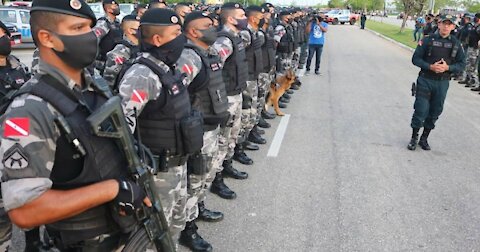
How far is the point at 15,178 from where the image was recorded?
57.2 inches

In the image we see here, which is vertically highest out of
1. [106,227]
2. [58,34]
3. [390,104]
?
[58,34]

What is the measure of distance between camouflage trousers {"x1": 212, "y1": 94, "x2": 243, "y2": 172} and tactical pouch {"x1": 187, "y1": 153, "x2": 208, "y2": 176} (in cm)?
49

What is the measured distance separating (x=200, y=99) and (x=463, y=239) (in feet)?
8.63

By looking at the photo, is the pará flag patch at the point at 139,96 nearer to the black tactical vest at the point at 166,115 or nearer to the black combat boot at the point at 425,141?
the black tactical vest at the point at 166,115

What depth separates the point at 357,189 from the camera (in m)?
4.38

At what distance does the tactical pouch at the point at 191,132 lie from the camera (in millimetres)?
2540

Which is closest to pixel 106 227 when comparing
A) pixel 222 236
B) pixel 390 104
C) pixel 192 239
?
pixel 192 239

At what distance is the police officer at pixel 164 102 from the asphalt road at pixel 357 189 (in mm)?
1035

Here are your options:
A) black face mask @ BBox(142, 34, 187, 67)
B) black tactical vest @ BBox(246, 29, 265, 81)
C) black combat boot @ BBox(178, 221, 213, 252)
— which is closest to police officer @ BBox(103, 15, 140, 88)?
black tactical vest @ BBox(246, 29, 265, 81)

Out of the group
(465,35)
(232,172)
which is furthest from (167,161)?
(465,35)

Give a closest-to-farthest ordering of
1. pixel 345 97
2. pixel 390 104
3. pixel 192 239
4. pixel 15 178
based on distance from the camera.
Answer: pixel 15 178 < pixel 192 239 < pixel 390 104 < pixel 345 97

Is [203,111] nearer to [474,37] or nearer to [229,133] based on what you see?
[229,133]

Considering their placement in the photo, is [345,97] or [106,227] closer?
[106,227]

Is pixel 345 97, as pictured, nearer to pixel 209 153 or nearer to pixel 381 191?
pixel 381 191
